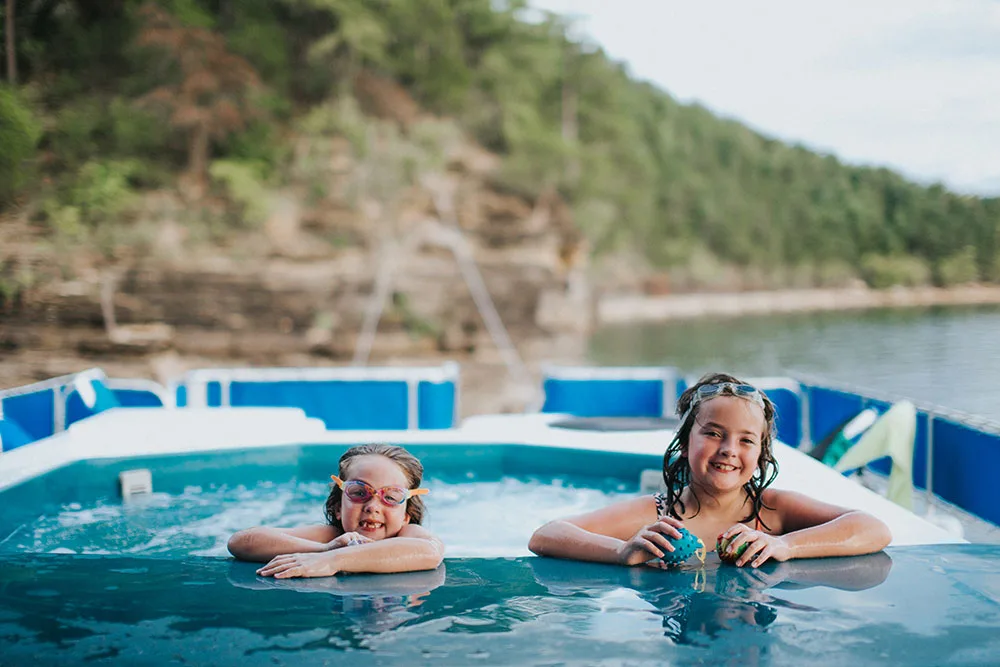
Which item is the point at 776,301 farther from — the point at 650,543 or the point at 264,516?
the point at 650,543

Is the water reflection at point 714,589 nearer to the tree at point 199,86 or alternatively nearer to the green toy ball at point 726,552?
the green toy ball at point 726,552

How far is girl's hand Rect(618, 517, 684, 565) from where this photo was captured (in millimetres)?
1676

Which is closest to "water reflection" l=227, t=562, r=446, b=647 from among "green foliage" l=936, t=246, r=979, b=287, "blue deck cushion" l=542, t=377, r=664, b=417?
"blue deck cushion" l=542, t=377, r=664, b=417

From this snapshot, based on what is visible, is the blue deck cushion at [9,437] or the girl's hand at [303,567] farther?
the blue deck cushion at [9,437]

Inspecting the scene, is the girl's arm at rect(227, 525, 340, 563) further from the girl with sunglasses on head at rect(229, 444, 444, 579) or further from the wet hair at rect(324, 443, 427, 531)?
the wet hair at rect(324, 443, 427, 531)

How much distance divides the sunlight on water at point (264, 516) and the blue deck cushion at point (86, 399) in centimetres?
119

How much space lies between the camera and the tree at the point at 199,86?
13.1m

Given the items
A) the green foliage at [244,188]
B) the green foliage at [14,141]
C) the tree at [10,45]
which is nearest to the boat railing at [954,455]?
the green foliage at [244,188]

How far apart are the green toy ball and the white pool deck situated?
1285 millimetres

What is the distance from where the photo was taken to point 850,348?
19328 millimetres

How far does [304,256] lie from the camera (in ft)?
44.1

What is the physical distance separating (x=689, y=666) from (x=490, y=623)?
344 mm

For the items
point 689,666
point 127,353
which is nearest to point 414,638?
point 689,666

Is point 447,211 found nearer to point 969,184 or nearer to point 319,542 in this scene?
point 969,184
